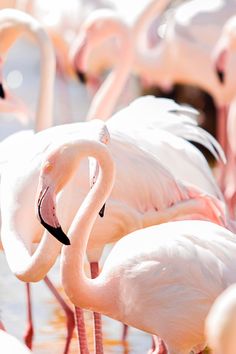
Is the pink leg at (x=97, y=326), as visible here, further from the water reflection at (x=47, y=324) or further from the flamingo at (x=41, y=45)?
the flamingo at (x=41, y=45)

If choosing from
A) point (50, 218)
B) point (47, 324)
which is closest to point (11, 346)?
point (50, 218)

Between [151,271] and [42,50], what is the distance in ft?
7.74

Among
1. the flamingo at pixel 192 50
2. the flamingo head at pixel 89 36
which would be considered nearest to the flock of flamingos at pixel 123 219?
the flamingo head at pixel 89 36

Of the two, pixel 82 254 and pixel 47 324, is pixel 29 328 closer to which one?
pixel 47 324

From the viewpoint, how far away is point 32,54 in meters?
14.9

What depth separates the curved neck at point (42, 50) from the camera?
6.68m

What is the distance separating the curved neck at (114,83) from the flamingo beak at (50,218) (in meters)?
2.75

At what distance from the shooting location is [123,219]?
557cm

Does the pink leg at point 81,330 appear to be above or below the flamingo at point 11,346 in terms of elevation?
below

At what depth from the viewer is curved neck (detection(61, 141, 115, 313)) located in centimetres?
483

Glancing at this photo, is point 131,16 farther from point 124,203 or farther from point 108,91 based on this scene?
point 124,203

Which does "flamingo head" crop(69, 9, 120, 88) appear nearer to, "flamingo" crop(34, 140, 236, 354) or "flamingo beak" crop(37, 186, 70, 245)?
"flamingo" crop(34, 140, 236, 354)

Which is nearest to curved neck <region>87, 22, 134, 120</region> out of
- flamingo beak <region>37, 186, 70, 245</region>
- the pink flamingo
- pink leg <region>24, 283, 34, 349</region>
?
pink leg <region>24, 283, 34, 349</region>

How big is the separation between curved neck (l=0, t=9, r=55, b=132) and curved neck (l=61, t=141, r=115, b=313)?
183 centimetres
